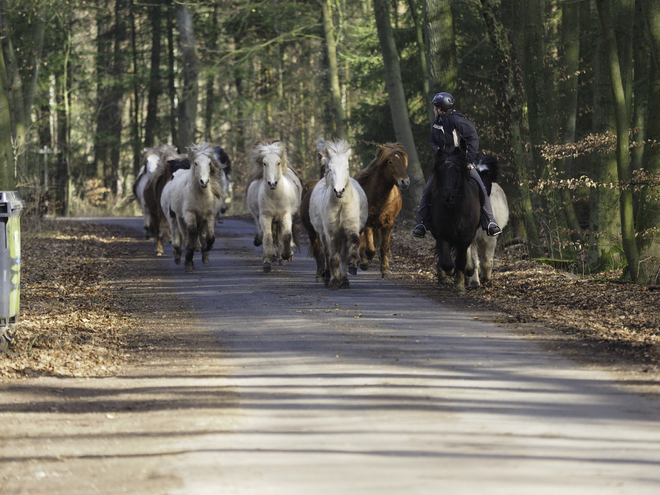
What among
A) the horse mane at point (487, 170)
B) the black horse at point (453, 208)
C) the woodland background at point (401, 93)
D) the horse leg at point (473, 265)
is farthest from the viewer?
the woodland background at point (401, 93)

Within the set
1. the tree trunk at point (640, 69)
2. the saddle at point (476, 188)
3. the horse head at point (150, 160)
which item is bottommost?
the saddle at point (476, 188)

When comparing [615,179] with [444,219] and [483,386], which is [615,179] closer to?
[444,219]

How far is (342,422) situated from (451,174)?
659 cm

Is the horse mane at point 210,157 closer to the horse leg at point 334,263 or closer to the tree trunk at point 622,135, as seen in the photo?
the horse leg at point 334,263

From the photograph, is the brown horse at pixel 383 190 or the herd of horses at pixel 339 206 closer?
the herd of horses at pixel 339 206

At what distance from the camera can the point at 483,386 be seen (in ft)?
22.4

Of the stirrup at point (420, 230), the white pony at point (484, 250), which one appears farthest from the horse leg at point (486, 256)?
the stirrup at point (420, 230)

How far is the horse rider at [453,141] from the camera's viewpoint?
40.3ft

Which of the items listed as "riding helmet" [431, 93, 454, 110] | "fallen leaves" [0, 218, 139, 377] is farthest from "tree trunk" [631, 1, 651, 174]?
"fallen leaves" [0, 218, 139, 377]

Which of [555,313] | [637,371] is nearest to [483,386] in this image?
[637,371]

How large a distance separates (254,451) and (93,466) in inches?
39.0

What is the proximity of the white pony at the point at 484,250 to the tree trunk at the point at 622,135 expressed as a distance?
1.86 m

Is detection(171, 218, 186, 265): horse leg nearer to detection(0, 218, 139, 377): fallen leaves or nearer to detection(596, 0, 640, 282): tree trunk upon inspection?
detection(0, 218, 139, 377): fallen leaves

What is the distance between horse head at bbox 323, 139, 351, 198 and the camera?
1266 centimetres
